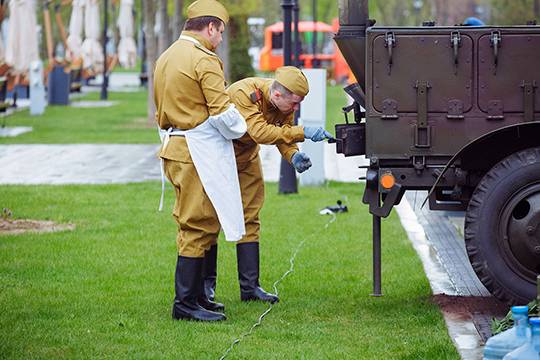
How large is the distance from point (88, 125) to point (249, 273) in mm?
20908

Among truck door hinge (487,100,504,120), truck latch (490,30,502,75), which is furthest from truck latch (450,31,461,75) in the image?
truck door hinge (487,100,504,120)

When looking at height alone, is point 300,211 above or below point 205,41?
below

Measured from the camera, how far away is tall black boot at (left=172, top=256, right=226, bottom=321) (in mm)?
8062

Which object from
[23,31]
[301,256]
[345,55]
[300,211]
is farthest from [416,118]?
[23,31]

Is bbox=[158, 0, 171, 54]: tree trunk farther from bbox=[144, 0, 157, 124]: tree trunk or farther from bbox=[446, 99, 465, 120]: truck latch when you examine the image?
bbox=[446, 99, 465, 120]: truck latch

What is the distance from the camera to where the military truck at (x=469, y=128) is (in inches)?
307

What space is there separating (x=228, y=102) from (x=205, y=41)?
459mm

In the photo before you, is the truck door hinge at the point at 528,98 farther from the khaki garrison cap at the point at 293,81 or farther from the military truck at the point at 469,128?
the khaki garrison cap at the point at 293,81

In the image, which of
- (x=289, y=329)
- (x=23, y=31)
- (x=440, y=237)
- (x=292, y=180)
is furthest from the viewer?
(x=23, y=31)

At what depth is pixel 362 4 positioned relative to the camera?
842 centimetres

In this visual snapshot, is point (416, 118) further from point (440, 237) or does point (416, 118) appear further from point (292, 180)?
point (292, 180)

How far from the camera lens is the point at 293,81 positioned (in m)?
8.23

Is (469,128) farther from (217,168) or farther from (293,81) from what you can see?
(217,168)

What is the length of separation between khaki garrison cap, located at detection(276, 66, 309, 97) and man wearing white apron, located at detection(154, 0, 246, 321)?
1.44 ft
